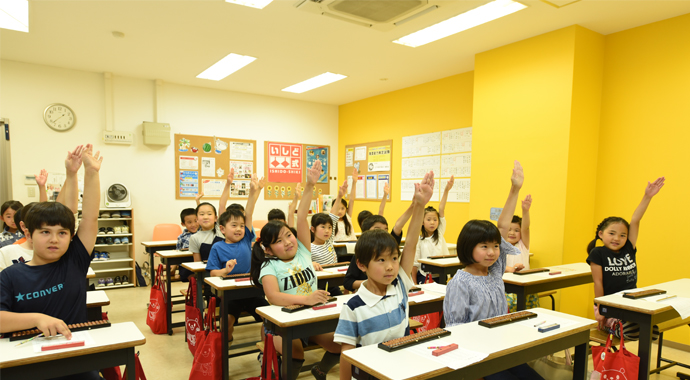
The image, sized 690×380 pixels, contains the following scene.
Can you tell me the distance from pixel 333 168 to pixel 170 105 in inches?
124

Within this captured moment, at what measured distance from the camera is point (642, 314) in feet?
7.80

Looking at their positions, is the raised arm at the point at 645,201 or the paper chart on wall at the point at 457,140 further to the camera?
the paper chart on wall at the point at 457,140

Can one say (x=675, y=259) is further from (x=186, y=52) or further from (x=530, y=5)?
(x=186, y=52)

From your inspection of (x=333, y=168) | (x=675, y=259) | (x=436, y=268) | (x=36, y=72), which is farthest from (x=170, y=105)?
(x=675, y=259)

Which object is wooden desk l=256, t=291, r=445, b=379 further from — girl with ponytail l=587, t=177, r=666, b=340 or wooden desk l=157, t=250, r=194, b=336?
wooden desk l=157, t=250, r=194, b=336

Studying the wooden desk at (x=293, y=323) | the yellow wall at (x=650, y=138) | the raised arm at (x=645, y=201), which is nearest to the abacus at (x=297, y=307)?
the wooden desk at (x=293, y=323)

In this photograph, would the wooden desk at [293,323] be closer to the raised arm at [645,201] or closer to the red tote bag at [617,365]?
the red tote bag at [617,365]

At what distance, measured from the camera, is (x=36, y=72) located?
5.73 m

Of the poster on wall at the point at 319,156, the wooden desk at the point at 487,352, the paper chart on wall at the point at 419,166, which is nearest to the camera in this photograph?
the wooden desk at the point at 487,352

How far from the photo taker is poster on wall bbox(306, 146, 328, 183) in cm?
798

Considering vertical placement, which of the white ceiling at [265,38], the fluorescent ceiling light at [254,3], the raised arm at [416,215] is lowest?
the raised arm at [416,215]

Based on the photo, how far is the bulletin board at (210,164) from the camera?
22.3ft

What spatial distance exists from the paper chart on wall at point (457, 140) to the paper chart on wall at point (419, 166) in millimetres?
230

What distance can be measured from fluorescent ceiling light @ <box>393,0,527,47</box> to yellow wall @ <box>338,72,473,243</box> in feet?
4.74
